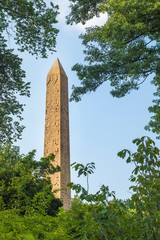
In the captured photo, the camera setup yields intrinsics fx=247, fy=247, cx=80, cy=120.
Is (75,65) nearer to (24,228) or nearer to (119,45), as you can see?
(119,45)

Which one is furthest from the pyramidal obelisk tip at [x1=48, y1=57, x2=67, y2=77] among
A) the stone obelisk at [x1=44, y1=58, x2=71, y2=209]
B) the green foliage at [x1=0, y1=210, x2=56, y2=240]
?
the green foliage at [x1=0, y1=210, x2=56, y2=240]

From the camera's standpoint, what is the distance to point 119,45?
8367mm

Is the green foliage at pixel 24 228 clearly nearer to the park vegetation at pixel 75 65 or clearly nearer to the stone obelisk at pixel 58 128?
the park vegetation at pixel 75 65

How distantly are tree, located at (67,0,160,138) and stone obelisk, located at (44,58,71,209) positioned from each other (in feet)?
2.81

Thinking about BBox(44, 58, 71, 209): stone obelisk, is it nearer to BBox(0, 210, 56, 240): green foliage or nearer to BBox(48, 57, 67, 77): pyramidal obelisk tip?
BBox(48, 57, 67, 77): pyramidal obelisk tip

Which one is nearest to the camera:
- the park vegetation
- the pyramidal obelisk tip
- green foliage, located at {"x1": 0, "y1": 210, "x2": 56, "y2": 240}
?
Result: green foliage, located at {"x1": 0, "y1": 210, "x2": 56, "y2": 240}

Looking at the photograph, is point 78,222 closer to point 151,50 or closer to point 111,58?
point 111,58

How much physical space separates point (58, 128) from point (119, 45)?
4.30 m

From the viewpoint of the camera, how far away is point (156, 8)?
771 cm

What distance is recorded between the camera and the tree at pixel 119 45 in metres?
8.02

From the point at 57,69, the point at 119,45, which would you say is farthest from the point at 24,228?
the point at 57,69

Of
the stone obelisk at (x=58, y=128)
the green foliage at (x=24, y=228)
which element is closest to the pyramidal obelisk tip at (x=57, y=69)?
the stone obelisk at (x=58, y=128)

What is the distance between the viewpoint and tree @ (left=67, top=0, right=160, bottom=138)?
8023 millimetres

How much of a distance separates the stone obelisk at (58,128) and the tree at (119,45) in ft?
2.81
